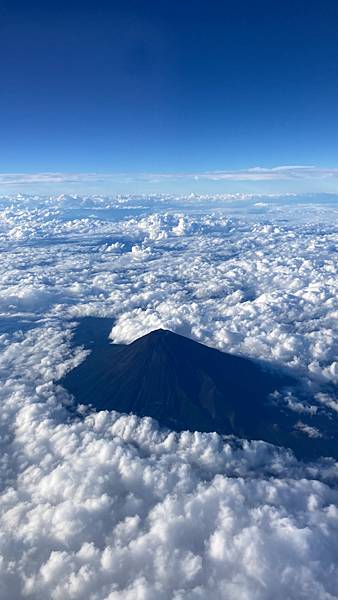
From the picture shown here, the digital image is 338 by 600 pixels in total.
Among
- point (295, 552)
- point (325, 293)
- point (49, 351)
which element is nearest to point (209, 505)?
point (295, 552)

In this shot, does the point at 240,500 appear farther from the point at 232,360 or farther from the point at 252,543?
the point at 232,360

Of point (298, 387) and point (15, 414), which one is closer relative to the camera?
point (15, 414)

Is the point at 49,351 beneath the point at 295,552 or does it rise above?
beneath

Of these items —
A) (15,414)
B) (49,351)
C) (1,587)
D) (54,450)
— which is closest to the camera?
(1,587)

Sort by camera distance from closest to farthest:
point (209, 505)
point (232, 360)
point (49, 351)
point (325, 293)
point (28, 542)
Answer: point (28, 542) → point (209, 505) → point (232, 360) → point (49, 351) → point (325, 293)

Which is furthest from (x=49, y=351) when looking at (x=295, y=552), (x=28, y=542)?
(x=295, y=552)

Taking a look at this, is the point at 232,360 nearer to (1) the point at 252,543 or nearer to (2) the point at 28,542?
(1) the point at 252,543
